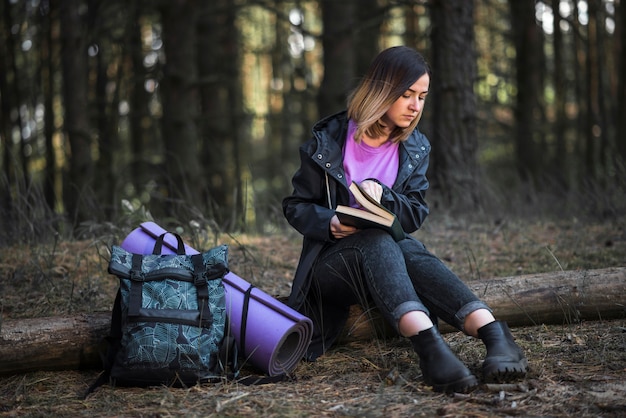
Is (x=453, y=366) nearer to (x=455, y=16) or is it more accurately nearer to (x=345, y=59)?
(x=455, y=16)

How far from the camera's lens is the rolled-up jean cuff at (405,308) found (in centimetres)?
303

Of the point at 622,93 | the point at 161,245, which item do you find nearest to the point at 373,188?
the point at 161,245

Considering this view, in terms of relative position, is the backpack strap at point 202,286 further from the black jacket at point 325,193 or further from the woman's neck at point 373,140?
the woman's neck at point 373,140

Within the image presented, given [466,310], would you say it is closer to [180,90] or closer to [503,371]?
[503,371]

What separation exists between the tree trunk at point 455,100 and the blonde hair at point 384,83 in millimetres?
4238

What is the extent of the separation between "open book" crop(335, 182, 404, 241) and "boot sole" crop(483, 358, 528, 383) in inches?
29.7

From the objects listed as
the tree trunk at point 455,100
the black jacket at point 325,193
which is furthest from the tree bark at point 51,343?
the tree trunk at point 455,100

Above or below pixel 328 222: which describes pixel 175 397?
below

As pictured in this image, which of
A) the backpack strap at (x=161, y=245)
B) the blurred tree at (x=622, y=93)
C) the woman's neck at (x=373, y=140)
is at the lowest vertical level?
the backpack strap at (x=161, y=245)

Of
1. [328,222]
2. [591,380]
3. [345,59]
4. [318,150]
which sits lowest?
[591,380]

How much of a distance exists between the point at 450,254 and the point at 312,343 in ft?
6.99

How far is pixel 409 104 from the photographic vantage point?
3.44 meters

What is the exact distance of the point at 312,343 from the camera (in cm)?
350

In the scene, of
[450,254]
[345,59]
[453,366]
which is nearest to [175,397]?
[453,366]
